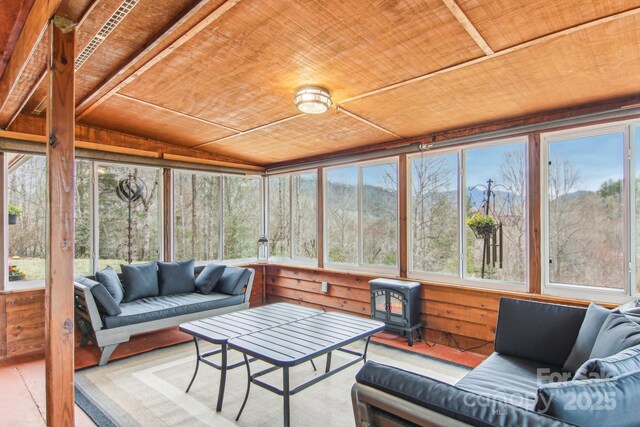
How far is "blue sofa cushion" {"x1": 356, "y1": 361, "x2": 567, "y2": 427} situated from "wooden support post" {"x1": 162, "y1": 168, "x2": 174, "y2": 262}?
14.5ft

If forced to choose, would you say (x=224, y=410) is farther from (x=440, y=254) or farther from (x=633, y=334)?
(x=440, y=254)

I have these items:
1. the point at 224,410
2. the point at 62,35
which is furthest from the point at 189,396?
the point at 62,35

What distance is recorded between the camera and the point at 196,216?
222 inches

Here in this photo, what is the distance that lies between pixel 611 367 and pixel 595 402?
0.35 m

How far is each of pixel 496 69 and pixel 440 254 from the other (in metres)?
2.36

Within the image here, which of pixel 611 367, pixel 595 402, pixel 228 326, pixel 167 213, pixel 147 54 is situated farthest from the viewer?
pixel 167 213

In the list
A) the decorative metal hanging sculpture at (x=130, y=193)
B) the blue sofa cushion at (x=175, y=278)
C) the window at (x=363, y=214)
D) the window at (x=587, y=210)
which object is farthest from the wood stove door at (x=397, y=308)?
the decorative metal hanging sculpture at (x=130, y=193)

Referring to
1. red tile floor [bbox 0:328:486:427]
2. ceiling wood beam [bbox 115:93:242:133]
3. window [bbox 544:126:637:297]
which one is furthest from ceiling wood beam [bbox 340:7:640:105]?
red tile floor [bbox 0:328:486:427]

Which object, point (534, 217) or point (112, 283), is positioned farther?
point (112, 283)

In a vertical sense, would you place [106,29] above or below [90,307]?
above

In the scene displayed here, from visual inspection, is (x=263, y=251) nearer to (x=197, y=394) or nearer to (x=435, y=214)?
(x=435, y=214)

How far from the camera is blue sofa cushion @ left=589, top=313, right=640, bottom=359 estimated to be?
5.90ft

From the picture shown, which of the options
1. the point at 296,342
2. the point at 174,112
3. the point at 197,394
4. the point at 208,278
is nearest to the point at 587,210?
the point at 296,342

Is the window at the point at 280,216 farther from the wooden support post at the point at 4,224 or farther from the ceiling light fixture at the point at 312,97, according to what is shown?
the wooden support post at the point at 4,224
